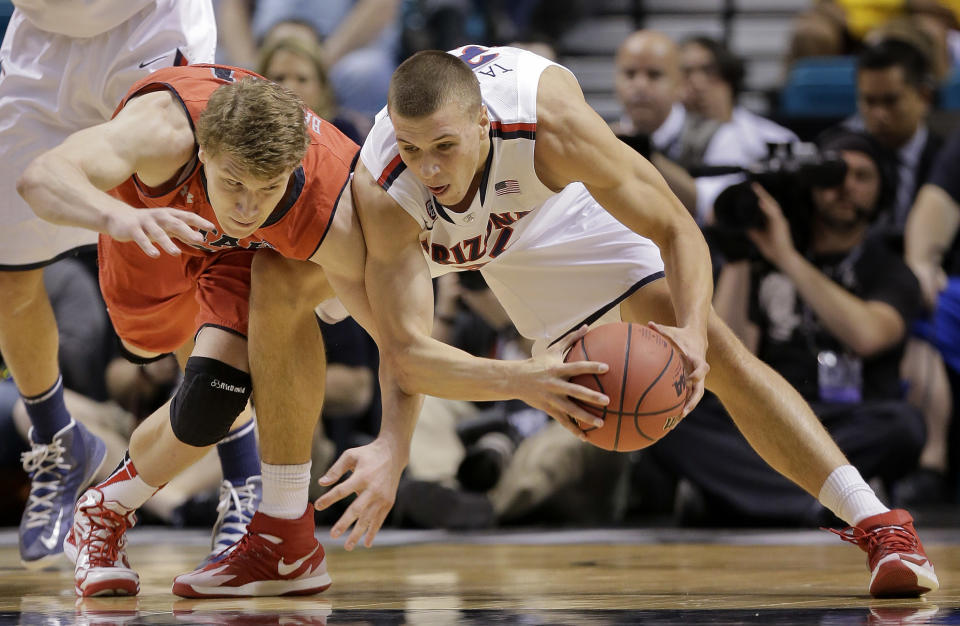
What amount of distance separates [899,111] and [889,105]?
56 mm

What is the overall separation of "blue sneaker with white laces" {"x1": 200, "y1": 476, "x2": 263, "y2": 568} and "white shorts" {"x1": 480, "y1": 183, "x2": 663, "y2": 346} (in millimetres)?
949

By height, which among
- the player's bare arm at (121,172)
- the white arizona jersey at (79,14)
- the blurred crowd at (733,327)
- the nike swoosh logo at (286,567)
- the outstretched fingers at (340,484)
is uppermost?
the white arizona jersey at (79,14)

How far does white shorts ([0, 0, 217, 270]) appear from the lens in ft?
11.9

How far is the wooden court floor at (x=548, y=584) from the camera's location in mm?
2488

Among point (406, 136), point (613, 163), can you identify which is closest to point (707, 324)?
point (613, 163)

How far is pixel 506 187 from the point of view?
3.05 meters

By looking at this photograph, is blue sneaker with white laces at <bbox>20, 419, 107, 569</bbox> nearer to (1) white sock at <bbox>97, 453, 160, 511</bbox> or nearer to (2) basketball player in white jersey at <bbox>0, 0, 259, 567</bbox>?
(2) basketball player in white jersey at <bbox>0, 0, 259, 567</bbox>

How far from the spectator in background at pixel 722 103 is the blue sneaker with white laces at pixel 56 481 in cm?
314

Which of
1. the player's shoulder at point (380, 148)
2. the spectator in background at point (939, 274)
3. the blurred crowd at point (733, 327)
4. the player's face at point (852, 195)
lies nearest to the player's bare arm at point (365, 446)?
the player's shoulder at point (380, 148)

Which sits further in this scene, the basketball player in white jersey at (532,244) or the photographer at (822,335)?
the photographer at (822,335)

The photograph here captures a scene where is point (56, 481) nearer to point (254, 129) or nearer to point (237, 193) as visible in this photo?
point (237, 193)

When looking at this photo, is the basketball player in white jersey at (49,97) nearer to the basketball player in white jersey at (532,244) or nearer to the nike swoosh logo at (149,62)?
the nike swoosh logo at (149,62)

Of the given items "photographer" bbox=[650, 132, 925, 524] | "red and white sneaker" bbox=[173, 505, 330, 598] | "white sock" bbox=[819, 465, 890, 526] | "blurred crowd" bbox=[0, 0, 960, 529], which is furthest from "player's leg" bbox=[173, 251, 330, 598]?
"photographer" bbox=[650, 132, 925, 524]

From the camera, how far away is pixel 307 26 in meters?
5.91
